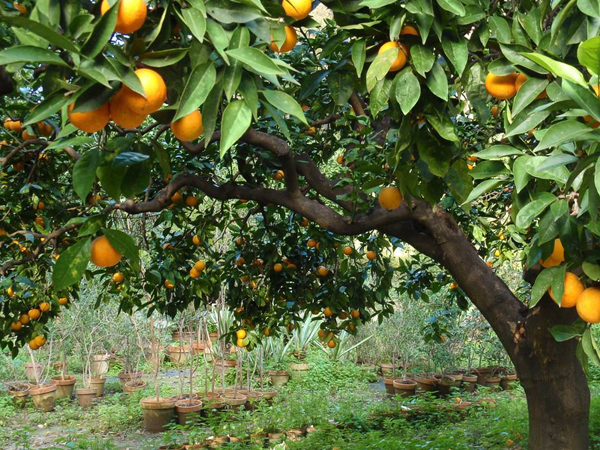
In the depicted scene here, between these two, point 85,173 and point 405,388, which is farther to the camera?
point 405,388

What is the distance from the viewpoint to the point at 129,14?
0.77 metres

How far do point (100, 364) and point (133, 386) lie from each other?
1.37m

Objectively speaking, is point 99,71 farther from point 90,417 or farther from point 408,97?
Result: point 90,417

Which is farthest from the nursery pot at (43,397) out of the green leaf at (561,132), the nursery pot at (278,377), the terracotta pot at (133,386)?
the green leaf at (561,132)

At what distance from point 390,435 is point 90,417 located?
10.4 ft

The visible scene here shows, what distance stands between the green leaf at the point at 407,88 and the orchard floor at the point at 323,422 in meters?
3.52

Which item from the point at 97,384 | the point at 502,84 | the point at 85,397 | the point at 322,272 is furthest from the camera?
the point at 97,384

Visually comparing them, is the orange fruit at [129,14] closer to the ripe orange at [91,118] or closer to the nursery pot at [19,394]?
the ripe orange at [91,118]

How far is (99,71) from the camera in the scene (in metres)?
0.72

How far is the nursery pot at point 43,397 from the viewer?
21.3 feet

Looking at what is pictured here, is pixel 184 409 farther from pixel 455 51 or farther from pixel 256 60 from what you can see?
pixel 256 60

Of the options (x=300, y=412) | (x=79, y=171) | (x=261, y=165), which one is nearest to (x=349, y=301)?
(x=261, y=165)

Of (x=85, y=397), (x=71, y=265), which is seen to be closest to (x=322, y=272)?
(x=71, y=265)

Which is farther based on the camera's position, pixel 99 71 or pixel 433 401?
pixel 433 401
